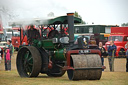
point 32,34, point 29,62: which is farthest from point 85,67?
point 32,34

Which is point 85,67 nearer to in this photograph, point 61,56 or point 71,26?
point 61,56

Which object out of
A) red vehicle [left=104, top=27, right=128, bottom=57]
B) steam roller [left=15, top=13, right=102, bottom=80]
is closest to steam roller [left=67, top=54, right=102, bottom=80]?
steam roller [left=15, top=13, right=102, bottom=80]

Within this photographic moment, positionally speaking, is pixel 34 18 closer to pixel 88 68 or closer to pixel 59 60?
pixel 59 60

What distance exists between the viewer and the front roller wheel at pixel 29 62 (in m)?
11.2

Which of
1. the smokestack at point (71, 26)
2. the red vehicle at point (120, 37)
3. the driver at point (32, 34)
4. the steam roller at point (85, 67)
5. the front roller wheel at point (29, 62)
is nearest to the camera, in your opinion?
the steam roller at point (85, 67)

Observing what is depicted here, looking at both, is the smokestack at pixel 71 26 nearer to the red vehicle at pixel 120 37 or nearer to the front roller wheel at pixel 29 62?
the front roller wheel at pixel 29 62

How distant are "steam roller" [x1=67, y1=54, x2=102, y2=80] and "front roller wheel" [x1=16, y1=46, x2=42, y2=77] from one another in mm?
1717

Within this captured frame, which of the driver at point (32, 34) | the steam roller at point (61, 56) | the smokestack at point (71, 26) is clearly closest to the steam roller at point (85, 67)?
the steam roller at point (61, 56)

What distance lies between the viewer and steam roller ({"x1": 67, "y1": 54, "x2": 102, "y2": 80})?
985 centimetres

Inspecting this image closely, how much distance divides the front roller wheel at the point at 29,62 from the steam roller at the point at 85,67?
172 cm

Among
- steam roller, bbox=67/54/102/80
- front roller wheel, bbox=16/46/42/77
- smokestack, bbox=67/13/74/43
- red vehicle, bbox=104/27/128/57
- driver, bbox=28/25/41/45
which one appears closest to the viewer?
steam roller, bbox=67/54/102/80

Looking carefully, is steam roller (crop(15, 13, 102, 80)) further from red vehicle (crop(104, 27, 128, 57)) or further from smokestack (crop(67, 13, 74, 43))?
red vehicle (crop(104, 27, 128, 57))

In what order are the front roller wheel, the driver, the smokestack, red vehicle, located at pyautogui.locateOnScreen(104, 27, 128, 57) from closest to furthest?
the smokestack < the front roller wheel < the driver < red vehicle, located at pyautogui.locateOnScreen(104, 27, 128, 57)

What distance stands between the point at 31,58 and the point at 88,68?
2.64m
